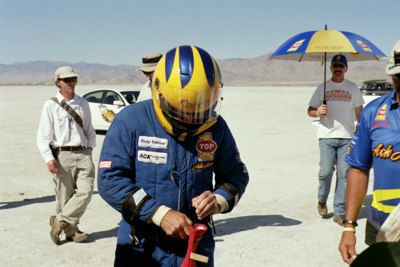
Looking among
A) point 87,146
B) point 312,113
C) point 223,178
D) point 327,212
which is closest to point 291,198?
point 327,212

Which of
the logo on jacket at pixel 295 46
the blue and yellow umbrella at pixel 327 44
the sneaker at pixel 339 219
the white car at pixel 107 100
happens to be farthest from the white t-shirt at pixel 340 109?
the white car at pixel 107 100

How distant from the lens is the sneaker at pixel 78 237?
18.3 feet

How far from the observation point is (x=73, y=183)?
5.67 m

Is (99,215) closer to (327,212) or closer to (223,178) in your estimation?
(327,212)

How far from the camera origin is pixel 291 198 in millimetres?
7586

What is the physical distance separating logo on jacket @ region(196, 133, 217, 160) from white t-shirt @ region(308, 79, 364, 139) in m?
4.29

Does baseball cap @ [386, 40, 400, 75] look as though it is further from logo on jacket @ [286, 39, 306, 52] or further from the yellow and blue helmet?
logo on jacket @ [286, 39, 306, 52]

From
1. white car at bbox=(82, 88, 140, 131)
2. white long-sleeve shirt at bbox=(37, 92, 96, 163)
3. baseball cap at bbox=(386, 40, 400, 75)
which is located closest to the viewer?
baseball cap at bbox=(386, 40, 400, 75)

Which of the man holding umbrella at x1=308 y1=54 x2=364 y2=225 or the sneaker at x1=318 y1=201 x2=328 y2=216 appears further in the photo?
the sneaker at x1=318 y1=201 x2=328 y2=216

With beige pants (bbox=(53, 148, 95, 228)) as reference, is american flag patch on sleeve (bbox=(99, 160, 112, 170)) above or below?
above

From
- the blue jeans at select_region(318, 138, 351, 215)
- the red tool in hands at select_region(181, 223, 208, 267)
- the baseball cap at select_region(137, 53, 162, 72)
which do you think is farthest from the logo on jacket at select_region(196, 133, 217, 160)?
the blue jeans at select_region(318, 138, 351, 215)

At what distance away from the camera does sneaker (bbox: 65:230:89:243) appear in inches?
220

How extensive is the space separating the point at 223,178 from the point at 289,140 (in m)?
11.9

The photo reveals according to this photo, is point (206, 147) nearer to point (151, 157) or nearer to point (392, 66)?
point (151, 157)
